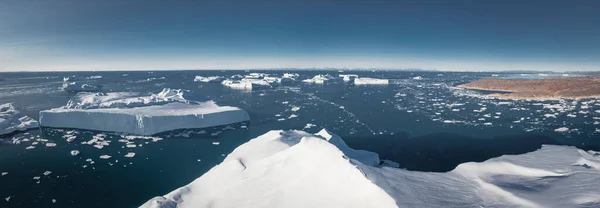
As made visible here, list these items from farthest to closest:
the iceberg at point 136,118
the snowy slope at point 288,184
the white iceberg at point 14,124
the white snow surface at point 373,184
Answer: the iceberg at point 136,118 < the white iceberg at point 14,124 < the snowy slope at point 288,184 < the white snow surface at point 373,184

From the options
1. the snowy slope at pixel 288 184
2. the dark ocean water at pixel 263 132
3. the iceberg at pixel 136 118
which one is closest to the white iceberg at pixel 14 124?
the iceberg at pixel 136 118

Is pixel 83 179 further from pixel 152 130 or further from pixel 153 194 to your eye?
pixel 152 130

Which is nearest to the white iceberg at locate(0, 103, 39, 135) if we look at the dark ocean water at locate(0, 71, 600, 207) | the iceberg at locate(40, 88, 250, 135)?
the iceberg at locate(40, 88, 250, 135)

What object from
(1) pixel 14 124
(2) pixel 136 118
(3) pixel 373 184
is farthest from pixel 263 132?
(1) pixel 14 124

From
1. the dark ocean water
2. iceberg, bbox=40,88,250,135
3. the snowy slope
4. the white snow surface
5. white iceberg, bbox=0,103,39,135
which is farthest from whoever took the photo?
iceberg, bbox=40,88,250,135

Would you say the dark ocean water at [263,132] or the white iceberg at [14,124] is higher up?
the white iceberg at [14,124]

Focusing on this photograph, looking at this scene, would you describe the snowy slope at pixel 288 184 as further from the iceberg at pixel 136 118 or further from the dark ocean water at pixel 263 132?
the iceberg at pixel 136 118

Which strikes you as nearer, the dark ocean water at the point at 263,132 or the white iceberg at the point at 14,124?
the dark ocean water at the point at 263,132

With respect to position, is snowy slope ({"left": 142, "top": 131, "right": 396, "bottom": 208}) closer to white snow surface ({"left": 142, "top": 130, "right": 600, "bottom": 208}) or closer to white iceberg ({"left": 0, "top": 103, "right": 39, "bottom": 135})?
white snow surface ({"left": 142, "top": 130, "right": 600, "bottom": 208})

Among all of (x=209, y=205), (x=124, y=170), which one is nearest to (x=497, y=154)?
(x=209, y=205)
